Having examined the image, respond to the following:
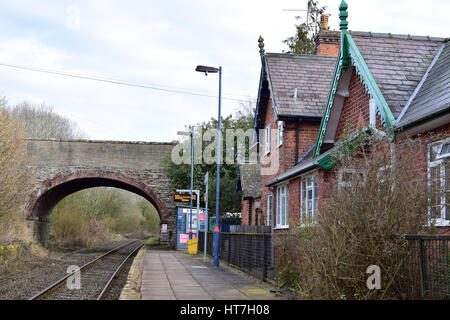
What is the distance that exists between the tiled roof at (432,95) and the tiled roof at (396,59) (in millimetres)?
256

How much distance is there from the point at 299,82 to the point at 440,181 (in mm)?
12671

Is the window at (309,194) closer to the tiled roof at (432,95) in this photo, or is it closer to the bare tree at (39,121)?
the tiled roof at (432,95)

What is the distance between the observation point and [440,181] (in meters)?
7.77

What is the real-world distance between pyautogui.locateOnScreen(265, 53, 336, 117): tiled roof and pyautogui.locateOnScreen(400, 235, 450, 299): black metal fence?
37.2 ft

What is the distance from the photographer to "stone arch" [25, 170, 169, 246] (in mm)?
36000

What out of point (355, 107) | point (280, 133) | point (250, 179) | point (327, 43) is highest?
point (327, 43)

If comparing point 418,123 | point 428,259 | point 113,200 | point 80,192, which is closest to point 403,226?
point 428,259

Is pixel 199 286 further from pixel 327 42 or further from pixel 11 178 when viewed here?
pixel 327 42

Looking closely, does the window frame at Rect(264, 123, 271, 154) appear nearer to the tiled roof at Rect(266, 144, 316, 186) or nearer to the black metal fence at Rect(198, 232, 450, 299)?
the tiled roof at Rect(266, 144, 316, 186)

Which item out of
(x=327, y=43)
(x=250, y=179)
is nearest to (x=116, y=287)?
(x=250, y=179)

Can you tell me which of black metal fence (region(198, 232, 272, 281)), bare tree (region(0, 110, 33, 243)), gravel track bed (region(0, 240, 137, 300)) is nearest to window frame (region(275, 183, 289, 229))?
black metal fence (region(198, 232, 272, 281))

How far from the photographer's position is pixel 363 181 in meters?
7.65

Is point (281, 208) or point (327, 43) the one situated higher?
point (327, 43)

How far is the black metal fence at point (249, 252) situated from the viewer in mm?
12703
